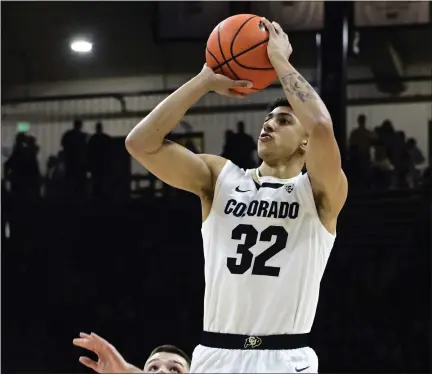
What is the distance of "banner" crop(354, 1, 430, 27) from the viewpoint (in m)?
8.92

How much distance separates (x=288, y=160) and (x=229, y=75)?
495 millimetres

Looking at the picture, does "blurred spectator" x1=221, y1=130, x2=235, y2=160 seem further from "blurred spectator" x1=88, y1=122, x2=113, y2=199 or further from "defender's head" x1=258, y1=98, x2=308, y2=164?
"defender's head" x1=258, y1=98, x2=308, y2=164

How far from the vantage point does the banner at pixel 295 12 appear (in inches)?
343

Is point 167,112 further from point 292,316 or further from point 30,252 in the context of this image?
point 30,252

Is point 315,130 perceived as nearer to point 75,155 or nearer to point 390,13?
point 390,13

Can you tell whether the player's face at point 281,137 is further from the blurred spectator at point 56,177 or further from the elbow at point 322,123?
the blurred spectator at point 56,177

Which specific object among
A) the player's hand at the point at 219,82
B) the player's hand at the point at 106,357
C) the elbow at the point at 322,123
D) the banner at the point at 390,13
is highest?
the banner at the point at 390,13

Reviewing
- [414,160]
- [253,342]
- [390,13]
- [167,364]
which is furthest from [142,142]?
[390,13]

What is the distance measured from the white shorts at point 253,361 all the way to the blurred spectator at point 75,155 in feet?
20.9

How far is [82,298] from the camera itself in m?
8.96

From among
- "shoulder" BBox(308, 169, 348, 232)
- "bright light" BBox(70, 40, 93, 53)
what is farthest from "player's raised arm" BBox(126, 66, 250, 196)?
"bright light" BBox(70, 40, 93, 53)

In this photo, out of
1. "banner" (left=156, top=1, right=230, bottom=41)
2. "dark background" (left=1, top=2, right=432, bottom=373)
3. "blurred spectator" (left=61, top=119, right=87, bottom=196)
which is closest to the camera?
"dark background" (left=1, top=2, right=432, bottom=373)

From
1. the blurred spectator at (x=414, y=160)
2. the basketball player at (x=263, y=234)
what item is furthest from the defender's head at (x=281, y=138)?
the blurred spectator at (x=414, y=160)

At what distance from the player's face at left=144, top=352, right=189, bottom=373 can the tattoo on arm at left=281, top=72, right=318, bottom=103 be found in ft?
6.39
